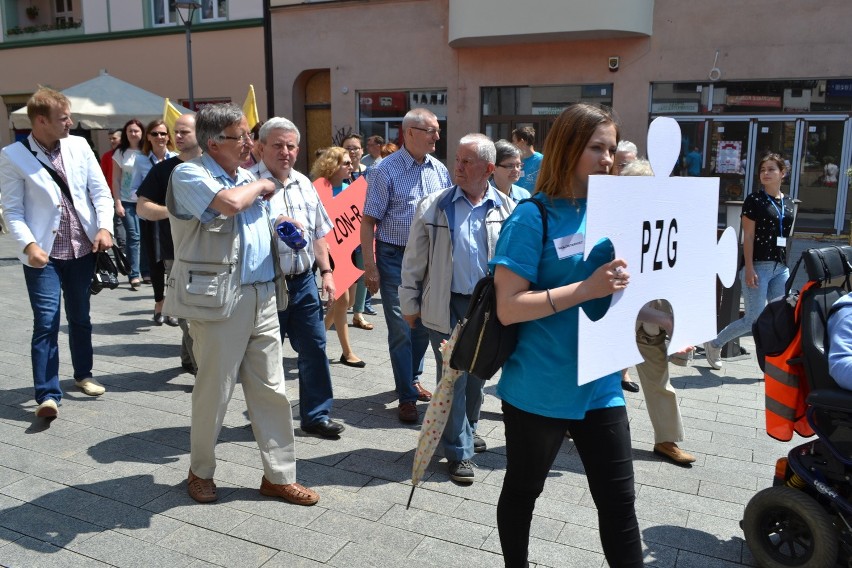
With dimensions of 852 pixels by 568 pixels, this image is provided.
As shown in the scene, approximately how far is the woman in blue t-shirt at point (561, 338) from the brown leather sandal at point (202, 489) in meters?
1.74

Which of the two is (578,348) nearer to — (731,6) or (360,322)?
(360,322)

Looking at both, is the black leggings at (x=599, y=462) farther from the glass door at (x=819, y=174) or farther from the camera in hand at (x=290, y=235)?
the glass door at (x=819, y=174)

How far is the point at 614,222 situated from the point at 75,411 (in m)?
4.07

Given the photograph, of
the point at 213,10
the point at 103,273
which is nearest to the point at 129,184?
the point at 103,273

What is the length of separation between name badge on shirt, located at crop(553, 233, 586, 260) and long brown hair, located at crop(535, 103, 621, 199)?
0.54 feet

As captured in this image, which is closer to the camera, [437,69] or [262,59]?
[437,69]

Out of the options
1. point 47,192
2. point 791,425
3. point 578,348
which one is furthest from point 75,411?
point 791,425

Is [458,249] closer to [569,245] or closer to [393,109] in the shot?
[569,245]

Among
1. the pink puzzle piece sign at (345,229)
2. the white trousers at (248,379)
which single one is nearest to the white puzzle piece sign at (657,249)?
the white trousers at (248,379)

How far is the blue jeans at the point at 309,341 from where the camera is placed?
4336 millimetres

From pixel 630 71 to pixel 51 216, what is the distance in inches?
500

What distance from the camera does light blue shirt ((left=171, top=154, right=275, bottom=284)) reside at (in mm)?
3297

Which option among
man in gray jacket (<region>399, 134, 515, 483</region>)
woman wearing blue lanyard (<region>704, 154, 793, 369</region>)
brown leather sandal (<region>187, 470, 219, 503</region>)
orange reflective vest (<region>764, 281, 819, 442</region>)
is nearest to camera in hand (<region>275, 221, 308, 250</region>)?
man in gray jacket (<region>399, 134, 515, 483</region>)

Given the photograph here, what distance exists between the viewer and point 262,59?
19141 millimetres
